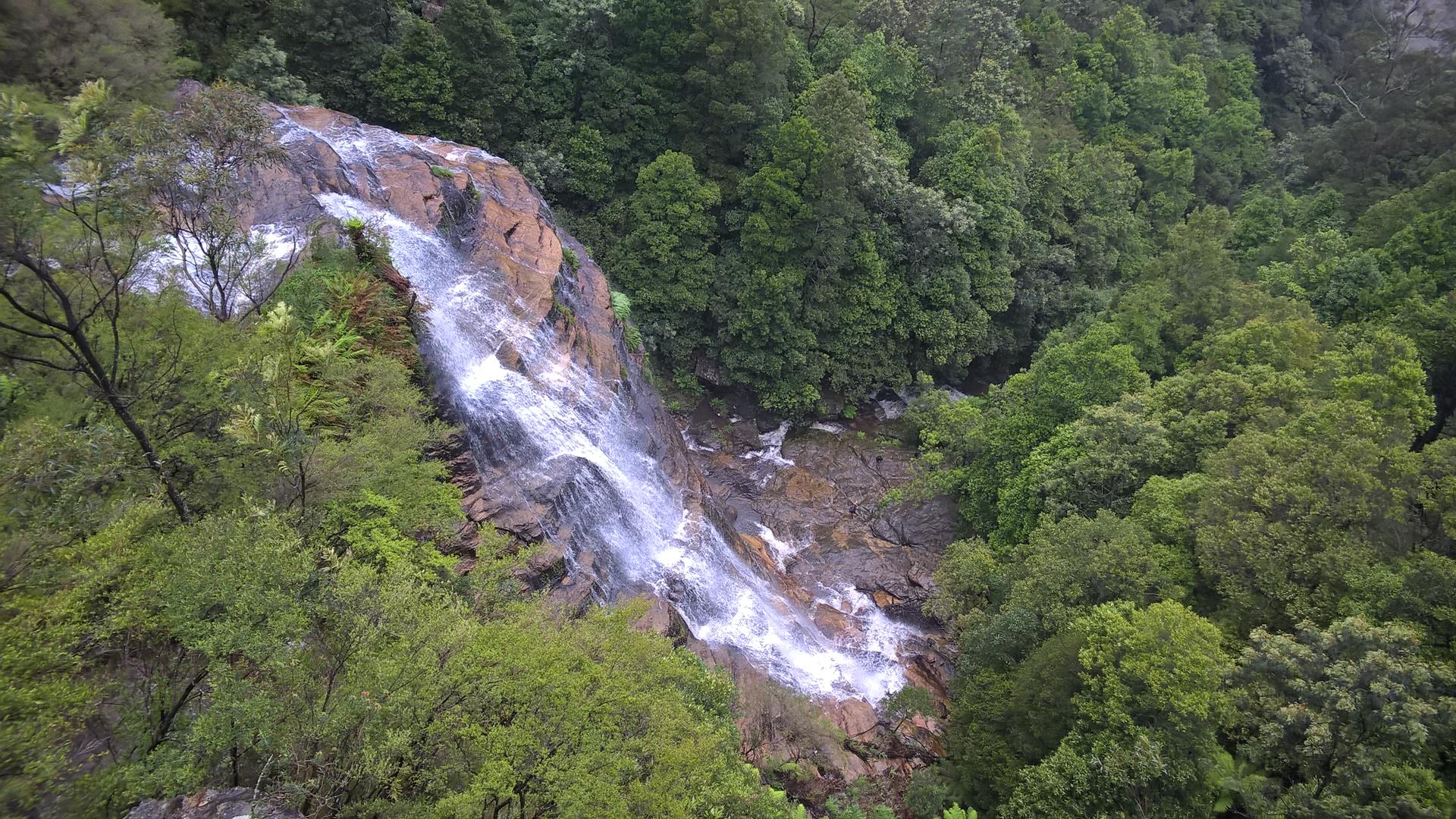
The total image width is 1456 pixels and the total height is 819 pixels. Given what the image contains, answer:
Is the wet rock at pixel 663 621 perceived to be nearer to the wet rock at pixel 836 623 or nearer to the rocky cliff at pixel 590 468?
the rocky cliff at pixel 590 468

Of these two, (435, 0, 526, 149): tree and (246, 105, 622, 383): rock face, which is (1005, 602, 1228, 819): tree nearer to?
(246, 105, 622, 383): rock face

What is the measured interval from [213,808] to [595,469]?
37.7 ft

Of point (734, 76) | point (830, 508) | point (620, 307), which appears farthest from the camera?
point (734, 76)

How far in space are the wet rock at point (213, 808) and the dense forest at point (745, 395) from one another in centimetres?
26

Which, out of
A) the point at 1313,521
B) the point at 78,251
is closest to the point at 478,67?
the point at 78,251

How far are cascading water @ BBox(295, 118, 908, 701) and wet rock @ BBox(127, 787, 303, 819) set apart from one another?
29.7 feet

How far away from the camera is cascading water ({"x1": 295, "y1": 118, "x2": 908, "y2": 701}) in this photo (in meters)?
16.8

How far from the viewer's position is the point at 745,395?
30031mm

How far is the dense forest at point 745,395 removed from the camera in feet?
26.5

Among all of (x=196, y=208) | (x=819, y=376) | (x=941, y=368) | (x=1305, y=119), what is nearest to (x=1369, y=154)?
(x=1305, y=119)

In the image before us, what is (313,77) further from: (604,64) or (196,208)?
Answer: (196,208)

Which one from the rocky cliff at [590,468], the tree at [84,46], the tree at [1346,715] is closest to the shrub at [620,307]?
the rocky cliff at [590,468]

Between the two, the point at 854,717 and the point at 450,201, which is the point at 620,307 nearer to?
the point at 450,201

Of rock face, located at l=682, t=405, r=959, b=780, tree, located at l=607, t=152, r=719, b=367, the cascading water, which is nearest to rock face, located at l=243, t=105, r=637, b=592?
the cascading water
